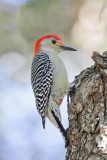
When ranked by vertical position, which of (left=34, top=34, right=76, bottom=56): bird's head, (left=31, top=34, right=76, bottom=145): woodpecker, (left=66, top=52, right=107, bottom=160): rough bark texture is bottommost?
(left=66, top=52, right=107, bottom=160): rough bark texture

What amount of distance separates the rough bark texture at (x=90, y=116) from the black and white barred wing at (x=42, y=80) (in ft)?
2.79

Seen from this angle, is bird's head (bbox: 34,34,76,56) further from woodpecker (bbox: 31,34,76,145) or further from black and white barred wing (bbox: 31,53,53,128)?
black and white barred wing (bbox: 31,53,53,128)

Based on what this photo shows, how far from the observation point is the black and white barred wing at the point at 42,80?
15.6 ft

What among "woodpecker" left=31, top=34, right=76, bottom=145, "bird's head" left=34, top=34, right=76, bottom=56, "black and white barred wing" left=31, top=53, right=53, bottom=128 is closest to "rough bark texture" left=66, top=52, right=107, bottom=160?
"woodpecker" left=31, top=34, right=76, bottom=145

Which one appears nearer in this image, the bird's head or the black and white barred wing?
the black and white barred wing

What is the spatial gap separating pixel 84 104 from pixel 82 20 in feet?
12.5

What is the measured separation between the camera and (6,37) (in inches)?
312

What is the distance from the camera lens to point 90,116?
3.45 metres

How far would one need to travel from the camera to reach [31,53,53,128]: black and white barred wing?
15.6ft

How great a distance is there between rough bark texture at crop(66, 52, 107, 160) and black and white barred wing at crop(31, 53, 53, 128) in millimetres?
852

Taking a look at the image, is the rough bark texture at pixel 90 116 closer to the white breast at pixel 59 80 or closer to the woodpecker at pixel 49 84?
the woodpecker at pixel 49 84

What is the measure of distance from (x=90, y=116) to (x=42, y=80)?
5.40 feet

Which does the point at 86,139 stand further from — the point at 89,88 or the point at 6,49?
the point at 6,49

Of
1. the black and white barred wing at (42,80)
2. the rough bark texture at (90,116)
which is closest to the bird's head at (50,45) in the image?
the black and white barred wing at (42,80)
